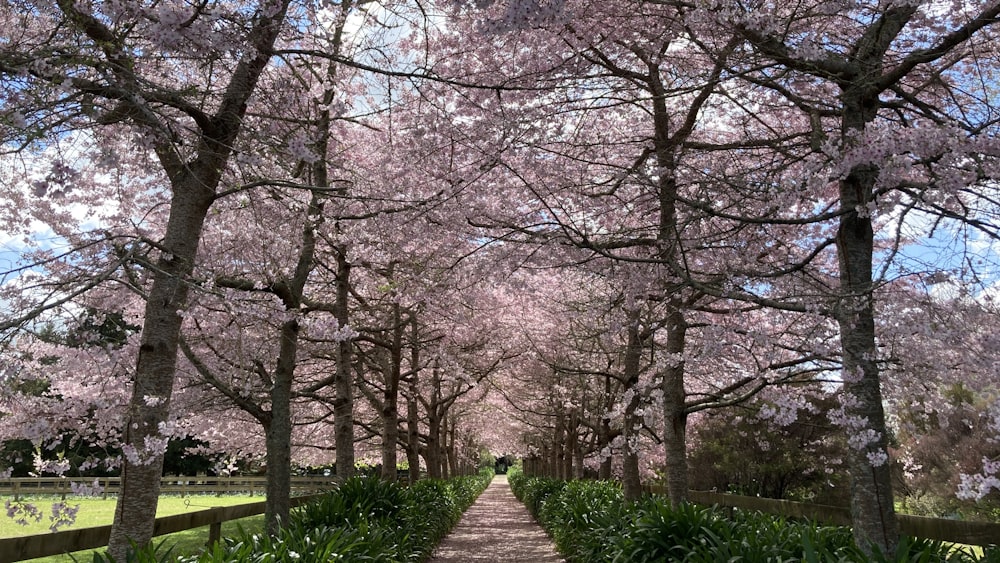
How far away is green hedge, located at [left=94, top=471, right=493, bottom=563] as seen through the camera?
469cm

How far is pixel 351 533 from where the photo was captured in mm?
6098

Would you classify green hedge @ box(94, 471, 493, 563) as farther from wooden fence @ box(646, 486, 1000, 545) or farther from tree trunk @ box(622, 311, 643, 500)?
wooden fence @ box(646, 486, 1000, 545)

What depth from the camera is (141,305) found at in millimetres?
10773

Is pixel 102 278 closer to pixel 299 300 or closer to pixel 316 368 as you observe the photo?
pixel 299 300

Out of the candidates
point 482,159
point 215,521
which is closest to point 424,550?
point 215,521

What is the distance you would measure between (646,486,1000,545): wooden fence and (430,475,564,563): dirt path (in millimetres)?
3025

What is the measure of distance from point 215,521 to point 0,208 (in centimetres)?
804

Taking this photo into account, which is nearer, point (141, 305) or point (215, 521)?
point (215, 521)

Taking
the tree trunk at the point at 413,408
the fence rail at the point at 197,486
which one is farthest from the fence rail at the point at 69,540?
the fence rail at the point at 197,486

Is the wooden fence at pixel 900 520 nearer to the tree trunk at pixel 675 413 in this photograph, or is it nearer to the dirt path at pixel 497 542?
the tree trunk at pixel 675 413

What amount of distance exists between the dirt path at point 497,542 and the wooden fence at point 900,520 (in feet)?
9.92

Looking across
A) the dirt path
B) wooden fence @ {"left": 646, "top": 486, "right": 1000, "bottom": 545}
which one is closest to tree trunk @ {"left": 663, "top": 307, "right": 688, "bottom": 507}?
wooden fence @ {"left": 646, "top": 486, "right": 1000, "bottom": 545}

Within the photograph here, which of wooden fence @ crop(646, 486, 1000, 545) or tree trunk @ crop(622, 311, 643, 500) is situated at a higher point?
tree trunk @ crop(622, 311, 643, 500)

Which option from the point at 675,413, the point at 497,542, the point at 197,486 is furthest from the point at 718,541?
the point at 197,486
